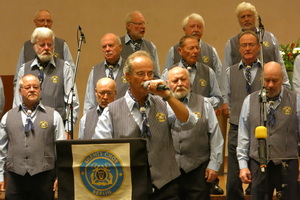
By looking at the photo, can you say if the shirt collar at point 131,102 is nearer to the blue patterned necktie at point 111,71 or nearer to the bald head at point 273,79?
the bald head at point 273,79

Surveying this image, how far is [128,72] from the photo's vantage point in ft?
12.6

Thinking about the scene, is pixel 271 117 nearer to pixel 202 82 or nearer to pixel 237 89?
pixel 237 89

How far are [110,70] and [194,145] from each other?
4.54ft

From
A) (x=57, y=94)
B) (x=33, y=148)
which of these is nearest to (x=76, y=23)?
(x=57, y=94)

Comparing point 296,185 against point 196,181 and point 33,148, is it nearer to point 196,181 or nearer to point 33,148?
point 196,181

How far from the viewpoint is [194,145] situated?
494 centimetres

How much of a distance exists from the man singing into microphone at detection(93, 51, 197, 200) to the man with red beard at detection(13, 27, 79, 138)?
1926 millimetres

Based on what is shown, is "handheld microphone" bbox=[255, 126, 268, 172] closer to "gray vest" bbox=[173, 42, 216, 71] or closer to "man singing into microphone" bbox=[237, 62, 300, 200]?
"man singing into microphone" bbox=[237, 62, 300, 200]

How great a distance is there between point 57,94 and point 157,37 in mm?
2832

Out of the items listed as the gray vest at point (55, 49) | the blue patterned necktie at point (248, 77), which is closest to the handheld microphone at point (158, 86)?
the blue patterned necktie at point (248, 77)

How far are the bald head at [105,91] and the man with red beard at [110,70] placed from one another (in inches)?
17.7

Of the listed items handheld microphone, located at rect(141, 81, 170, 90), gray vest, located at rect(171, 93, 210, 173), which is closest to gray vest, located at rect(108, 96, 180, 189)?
handheld microphone, located at rect(141, 81, 170, 90)

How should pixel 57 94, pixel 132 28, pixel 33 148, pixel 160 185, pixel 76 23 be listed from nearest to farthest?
pixel 160 185
pixel 33 148
pixel 57 94
pixel 132 28
pixel 76 23

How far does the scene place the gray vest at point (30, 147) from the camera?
516 cm
